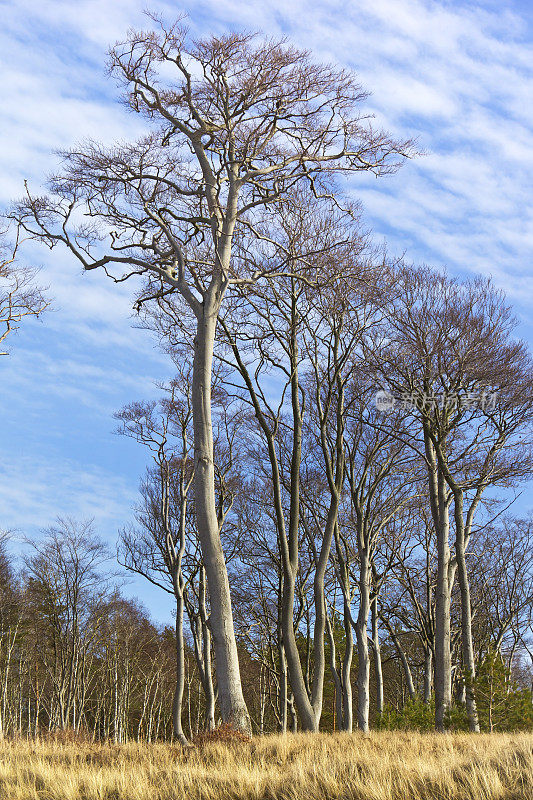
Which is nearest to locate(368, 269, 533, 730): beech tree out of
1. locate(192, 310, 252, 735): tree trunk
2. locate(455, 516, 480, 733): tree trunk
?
locate(455, 516, 480, 733): tree trunk

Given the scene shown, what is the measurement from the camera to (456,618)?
29.9 meters

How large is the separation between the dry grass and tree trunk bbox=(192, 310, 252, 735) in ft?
3.25

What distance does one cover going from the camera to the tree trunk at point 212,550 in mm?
9492

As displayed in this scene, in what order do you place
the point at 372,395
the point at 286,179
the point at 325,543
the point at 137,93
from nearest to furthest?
the point at 137,93 → the point at 286,179 → the point at 325,543 → the point at 372,395

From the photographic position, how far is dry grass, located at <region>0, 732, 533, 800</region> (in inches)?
221

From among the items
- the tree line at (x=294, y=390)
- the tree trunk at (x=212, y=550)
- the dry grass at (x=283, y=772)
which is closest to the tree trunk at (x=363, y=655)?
the tree line at (x=294, y=390)

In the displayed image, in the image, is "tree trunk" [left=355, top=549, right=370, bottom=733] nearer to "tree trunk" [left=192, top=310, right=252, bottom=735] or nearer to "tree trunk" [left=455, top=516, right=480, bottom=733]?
"tree trunk" [left=455, top=516, right=480, bottom=733]

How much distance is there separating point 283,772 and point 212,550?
383 centimetres

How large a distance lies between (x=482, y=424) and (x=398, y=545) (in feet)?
27.1

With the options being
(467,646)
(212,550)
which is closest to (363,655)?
(467,646)

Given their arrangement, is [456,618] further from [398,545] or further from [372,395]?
[372,395]

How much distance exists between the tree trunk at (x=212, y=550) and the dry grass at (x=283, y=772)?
39.0 inches

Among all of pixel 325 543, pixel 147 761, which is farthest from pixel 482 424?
pixel 147 761

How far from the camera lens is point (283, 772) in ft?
21.3
